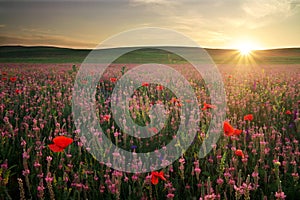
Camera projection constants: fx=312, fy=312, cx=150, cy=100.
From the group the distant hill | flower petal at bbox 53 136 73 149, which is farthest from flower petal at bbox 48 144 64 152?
the distant hill

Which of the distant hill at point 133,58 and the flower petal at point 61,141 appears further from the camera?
the distant hill at point 133,58

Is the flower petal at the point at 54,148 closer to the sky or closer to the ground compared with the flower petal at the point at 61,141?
closer to the ground

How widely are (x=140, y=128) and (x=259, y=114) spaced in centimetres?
210

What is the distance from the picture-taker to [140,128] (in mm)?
4113

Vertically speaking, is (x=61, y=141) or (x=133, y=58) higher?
(x=133, y=58)

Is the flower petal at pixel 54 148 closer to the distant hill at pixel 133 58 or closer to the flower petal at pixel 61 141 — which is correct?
the flower petal at pixel 61 141

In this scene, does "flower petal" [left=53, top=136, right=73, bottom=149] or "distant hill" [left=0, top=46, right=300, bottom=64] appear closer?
"flower petal" [left=53, top=136, right=73, bottom=149]

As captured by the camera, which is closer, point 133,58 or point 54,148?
point 54,148

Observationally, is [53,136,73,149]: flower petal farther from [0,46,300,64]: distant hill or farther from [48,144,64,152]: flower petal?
[0,46,300,64]: distant hill

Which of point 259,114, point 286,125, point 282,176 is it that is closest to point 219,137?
point 282,176

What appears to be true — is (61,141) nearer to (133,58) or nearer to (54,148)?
(54,148)

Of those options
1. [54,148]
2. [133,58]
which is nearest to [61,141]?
[54,148]

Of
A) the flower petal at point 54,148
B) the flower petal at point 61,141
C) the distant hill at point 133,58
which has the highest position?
the distant hill at point 133,58

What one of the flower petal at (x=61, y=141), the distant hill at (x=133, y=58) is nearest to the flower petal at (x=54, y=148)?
the flower petal at (x=61, y=141)
